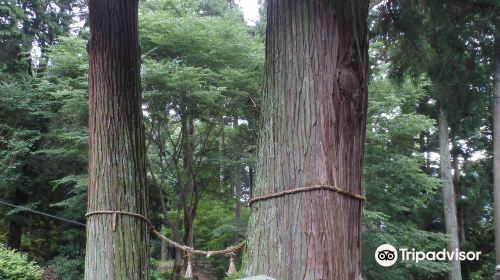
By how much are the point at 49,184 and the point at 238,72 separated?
5.62m

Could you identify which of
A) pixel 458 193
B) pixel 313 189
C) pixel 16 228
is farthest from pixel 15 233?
pixel 458 193

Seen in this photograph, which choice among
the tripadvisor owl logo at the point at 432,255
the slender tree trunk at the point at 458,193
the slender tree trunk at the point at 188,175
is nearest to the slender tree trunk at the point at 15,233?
the slender tree trunk at the point at 188,175

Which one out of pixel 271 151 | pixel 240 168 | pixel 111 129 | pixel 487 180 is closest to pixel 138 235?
pixel 111 129

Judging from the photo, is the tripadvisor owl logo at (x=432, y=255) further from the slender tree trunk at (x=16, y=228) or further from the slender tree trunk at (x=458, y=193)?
the slender tree trunk at (x=16, y=228)

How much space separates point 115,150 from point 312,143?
5.00 feet

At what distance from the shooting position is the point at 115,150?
3.10 metres

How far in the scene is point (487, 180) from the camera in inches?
524

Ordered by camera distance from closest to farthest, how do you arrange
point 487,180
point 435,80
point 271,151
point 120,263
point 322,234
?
point 322,234
point 271,151
point 120,263
point 435,80
point 487,180

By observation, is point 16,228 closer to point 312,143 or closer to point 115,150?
point 115,150

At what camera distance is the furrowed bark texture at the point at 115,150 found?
300 cm

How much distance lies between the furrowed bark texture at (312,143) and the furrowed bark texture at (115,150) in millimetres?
1100

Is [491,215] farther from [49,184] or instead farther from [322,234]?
[322,234]

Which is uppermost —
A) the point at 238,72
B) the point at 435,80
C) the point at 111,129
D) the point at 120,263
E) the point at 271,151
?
the point at 238,72

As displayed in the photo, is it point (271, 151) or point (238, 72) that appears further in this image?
point (238, 72)
